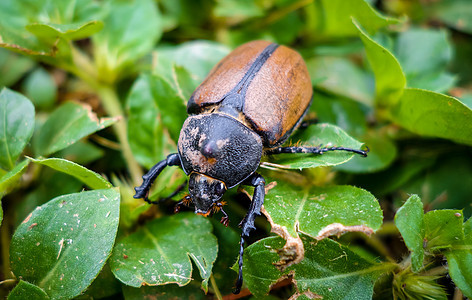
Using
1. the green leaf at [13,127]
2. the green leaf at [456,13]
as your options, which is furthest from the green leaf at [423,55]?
the green leaf at [13,127]

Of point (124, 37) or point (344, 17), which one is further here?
point (124, 37)

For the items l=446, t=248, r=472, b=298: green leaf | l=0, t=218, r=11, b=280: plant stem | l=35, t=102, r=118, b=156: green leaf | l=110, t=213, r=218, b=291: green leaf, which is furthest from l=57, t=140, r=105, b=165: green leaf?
l=446, t=248, r=472, b=298: green leaf

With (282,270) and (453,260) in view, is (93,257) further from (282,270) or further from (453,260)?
(453,260)

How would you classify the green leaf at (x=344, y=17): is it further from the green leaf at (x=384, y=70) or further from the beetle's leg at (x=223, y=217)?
the beetle's leg at (x=223, y=217)

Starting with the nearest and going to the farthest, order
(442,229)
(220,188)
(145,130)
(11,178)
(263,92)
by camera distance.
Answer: (442,229), (11,178), (220,188), (263,92), (145,130)

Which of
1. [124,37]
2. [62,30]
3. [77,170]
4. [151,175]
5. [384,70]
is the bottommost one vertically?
[151,175]

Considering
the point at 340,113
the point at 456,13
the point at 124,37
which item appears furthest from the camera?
the point at 456,13

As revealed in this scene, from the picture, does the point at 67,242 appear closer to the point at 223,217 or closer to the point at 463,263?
the point at 223,217

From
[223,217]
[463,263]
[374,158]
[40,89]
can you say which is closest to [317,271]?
[223,217]
